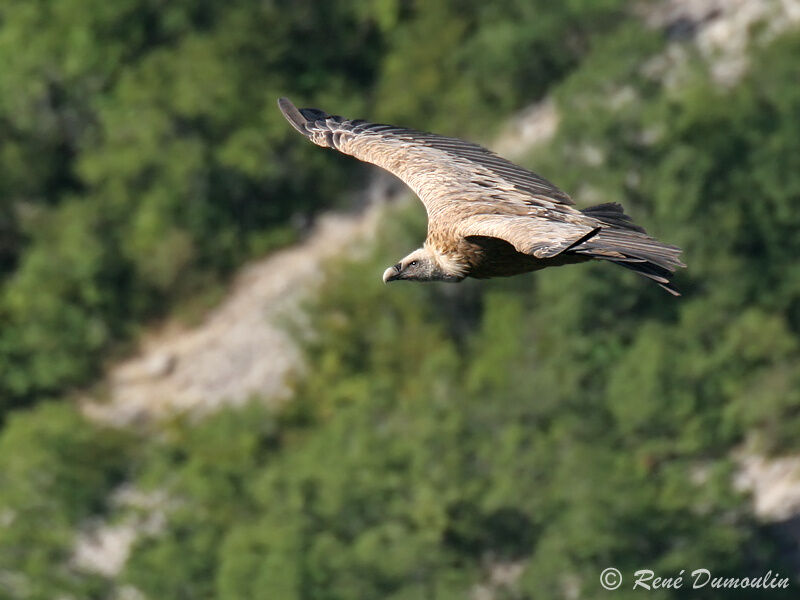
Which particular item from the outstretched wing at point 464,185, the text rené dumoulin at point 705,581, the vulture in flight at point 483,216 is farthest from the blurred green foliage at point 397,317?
the vulture in flight at point 483,216

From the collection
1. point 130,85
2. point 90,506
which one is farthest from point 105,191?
point 90,506

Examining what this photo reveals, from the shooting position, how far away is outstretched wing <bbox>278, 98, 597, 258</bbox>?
14.7 metres

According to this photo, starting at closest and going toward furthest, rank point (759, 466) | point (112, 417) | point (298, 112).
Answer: point (298, 112), point (759, 466), point (112, 417)

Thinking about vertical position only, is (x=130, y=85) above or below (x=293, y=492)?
above

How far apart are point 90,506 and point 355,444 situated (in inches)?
248

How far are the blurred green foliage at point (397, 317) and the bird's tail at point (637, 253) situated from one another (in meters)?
19.9

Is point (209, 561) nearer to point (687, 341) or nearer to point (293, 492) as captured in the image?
point (293, 492)

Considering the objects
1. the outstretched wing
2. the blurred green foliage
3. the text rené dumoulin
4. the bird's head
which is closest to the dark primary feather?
the outstretched wing

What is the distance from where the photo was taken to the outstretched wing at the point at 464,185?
14664mm

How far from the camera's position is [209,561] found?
1512 inches

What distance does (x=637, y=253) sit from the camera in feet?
44.4

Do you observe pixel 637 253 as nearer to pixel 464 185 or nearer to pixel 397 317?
pixel 464 185

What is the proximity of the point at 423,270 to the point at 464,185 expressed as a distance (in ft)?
3.57

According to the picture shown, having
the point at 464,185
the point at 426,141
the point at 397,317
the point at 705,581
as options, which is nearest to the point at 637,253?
the point at 464,185
